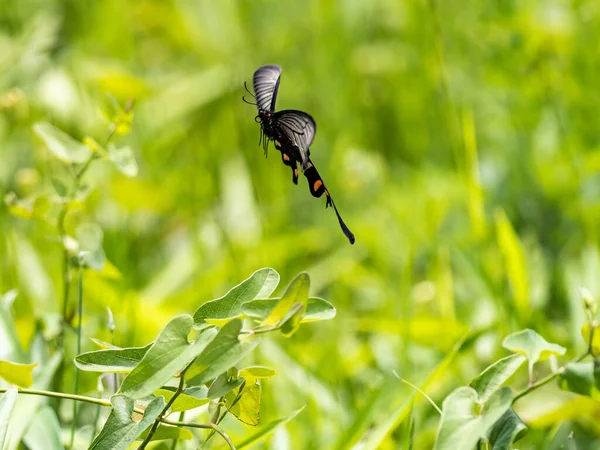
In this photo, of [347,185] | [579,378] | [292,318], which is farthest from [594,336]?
[347,185]

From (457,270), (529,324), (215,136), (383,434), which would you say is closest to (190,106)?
(215,136)

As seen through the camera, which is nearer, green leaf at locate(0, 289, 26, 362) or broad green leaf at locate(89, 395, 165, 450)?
broad green leaf at locate(89, 395, 165, 450)

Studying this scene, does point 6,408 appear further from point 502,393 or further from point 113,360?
point 502,393

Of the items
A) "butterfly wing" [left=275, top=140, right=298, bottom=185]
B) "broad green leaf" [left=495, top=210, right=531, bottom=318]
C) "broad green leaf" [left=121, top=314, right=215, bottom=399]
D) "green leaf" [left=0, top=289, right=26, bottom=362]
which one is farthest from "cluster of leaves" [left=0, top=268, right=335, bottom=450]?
"broad green leaf" [left=495, top=210, right=531, bottom=318]

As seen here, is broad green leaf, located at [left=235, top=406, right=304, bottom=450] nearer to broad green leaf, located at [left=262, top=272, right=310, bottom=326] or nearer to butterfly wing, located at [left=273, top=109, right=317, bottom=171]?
broad green leaf, located at [left=262, top=272, right=310, bottom=326]

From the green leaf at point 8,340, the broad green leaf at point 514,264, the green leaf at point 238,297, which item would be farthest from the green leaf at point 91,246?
the broad green leaf at point 514,264

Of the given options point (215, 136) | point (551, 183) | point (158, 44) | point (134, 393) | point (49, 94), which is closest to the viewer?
point (134, 393)

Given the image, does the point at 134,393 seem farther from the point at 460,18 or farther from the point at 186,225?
the point at 460,18
